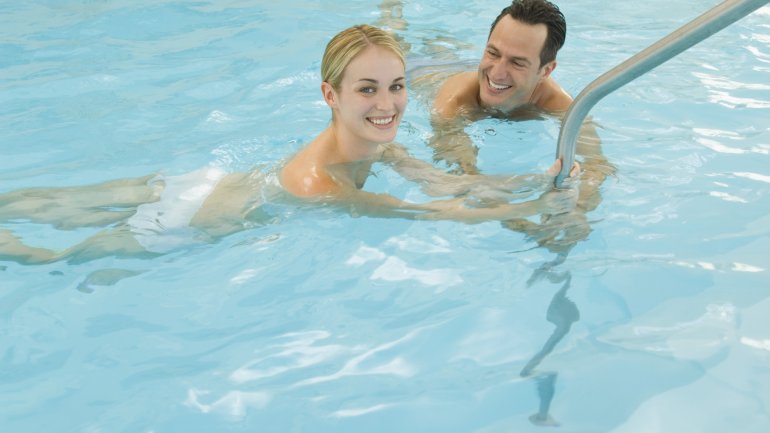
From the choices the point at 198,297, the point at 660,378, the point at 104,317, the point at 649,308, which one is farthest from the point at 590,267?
the point at 104,317

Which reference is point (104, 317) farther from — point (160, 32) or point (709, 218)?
point (160, 32)

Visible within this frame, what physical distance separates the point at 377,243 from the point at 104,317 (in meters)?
1.27

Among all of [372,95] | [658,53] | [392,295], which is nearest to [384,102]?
[372,95]

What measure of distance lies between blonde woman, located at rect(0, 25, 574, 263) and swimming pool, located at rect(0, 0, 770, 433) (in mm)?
99

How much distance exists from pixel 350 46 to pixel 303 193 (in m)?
0.70

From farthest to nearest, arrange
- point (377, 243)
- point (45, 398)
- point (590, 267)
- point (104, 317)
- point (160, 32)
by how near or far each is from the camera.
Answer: point (160, 32), point (377, 243), point (590, 267), point (104, 317), point (45, 398)

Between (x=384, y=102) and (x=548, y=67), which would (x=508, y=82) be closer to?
(x=548, y=67)

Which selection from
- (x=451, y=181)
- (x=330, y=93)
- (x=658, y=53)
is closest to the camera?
(x=658, y=53)

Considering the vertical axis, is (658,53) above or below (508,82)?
above

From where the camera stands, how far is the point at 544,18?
4.64 metres

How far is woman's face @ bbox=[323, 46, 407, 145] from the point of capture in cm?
349

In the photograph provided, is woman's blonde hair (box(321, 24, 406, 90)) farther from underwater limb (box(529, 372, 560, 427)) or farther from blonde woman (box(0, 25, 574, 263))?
underwater limb (box(529, 372, 560, 427))

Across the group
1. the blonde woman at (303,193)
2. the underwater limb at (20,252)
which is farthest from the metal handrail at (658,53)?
the underwater limb at (20,252)

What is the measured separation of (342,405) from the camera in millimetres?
2768
